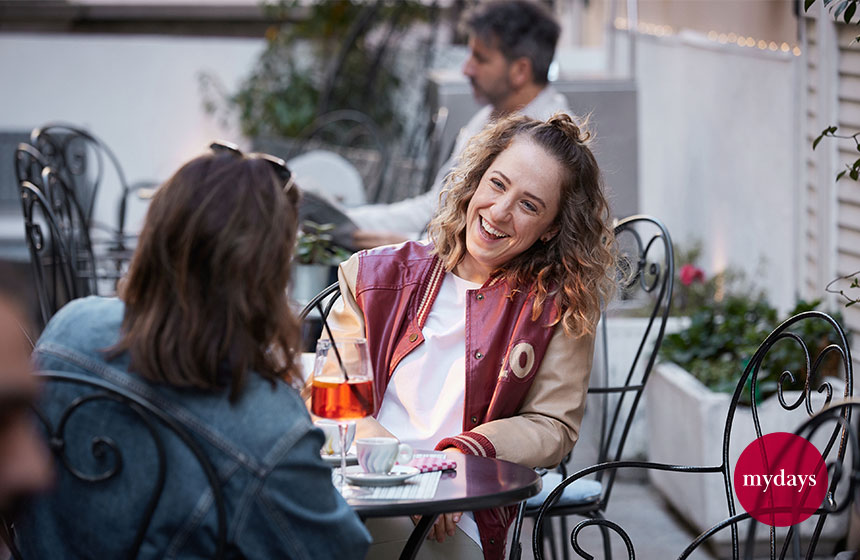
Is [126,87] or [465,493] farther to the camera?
[126,87]

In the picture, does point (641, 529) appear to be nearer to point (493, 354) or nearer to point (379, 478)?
point (493, 354)

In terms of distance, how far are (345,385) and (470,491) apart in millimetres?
251

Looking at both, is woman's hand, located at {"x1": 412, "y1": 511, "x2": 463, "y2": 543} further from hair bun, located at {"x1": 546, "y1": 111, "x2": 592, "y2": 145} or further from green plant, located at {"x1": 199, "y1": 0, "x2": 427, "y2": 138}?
green plant, located at {"x1": 199, "y1": 0, "x2": 427, "y2": 138}

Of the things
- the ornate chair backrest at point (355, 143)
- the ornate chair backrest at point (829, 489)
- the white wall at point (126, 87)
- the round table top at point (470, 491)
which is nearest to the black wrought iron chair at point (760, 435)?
the ornate chair backrest at point (829, 489)

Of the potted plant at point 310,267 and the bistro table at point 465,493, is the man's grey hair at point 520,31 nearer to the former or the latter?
the potted plant at point 310,267

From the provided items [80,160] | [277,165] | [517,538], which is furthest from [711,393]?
[80,160]

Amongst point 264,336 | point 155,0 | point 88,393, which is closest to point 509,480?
point 264,336

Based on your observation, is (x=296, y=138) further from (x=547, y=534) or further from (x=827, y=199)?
(x=547, y=534)

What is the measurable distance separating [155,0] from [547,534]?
7.02 m

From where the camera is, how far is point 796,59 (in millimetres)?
4098

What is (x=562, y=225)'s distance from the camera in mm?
2336

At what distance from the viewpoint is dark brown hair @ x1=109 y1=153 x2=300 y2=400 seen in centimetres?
139

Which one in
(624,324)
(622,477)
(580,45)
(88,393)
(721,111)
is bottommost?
(622,477)

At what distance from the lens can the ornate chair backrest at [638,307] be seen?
2631mm
